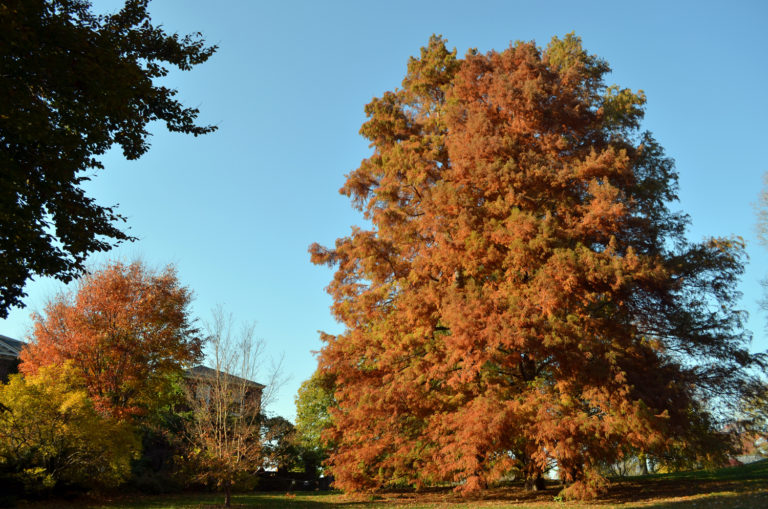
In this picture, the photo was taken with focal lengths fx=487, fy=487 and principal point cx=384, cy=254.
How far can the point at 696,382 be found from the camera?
602 inches

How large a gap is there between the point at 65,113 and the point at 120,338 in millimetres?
15488

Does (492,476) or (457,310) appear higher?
(457,310)

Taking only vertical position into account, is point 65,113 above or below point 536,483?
above

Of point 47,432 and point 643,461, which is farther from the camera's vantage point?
point 643,461

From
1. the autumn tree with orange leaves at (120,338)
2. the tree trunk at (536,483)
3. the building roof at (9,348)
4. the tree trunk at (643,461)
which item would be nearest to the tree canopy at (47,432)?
the autumn tree with orange leaves at (120,338)

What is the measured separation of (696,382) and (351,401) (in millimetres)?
11223

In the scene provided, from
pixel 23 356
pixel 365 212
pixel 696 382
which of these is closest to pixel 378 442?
pixel 365 212

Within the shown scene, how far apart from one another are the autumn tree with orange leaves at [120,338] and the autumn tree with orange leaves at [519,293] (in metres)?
9.76

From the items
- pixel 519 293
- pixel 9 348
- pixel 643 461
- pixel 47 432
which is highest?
pixel 9 348

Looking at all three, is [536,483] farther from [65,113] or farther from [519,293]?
[65,113]

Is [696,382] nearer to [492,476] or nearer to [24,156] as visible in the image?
[492,476]

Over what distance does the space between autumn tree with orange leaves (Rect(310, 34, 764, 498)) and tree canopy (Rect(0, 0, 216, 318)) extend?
8.30 meters

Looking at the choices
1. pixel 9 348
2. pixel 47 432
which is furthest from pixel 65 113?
pixel 9 348

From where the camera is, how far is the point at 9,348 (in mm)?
32938
